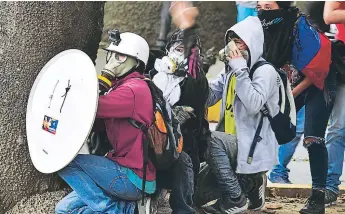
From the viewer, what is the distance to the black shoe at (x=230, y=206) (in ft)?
17.8

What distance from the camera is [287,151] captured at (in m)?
6.75

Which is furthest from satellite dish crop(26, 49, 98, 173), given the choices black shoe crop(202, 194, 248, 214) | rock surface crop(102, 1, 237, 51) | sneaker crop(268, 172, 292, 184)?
rock surface crop(102, 1, 237, 51)

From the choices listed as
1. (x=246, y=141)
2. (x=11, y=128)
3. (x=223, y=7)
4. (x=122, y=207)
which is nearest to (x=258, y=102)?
(x=246, y=141)

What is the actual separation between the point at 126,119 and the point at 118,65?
395mm

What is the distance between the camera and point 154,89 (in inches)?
184

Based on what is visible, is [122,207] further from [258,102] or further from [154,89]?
[258,102]

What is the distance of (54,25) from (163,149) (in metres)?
1.05

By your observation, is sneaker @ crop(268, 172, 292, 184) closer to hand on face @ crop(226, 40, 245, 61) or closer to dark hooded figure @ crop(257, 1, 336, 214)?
dark hooded figure @ crop(257, 1, 336, 214)

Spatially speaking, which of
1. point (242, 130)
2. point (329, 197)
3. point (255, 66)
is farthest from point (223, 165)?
point (329, 197)

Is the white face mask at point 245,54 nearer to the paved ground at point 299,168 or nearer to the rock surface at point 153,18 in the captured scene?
the paved ground at point 299,168

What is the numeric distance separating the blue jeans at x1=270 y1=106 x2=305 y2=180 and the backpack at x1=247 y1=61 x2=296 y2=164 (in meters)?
1.15

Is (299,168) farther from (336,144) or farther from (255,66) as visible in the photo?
(255,66)

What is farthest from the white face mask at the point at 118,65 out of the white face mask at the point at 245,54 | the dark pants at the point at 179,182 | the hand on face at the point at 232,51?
Result: the white face mask at the point at 245,54

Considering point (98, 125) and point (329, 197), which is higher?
point (98, 125)
